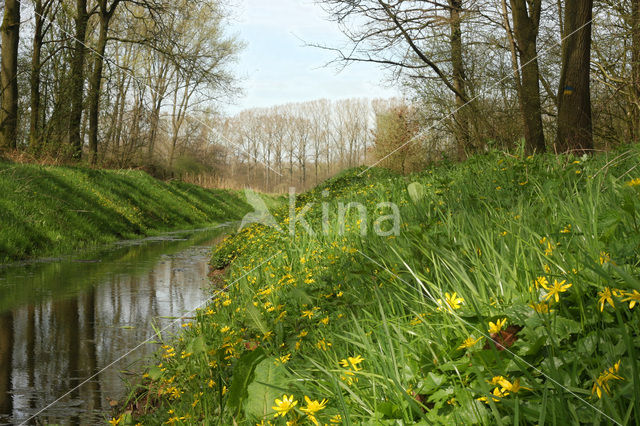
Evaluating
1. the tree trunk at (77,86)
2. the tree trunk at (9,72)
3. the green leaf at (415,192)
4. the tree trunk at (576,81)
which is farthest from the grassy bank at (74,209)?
the tree trunk at (576,81)

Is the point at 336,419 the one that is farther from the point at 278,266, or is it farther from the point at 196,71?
the point at 196,71

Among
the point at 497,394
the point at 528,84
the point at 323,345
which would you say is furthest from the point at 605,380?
the point at 528,84

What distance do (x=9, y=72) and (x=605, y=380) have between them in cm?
1505

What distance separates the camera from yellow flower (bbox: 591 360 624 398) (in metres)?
1.22

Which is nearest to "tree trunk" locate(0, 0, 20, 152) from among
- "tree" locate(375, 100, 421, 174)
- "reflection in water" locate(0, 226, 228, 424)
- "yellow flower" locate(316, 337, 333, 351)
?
"reflection in water" locate(0, 226, 228, 424)

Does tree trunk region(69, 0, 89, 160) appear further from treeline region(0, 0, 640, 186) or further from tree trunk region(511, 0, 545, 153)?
tree trunk region(511, 0, 545, 153)

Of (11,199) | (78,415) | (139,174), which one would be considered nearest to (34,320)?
(78,415)

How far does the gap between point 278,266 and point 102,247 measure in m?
6.05

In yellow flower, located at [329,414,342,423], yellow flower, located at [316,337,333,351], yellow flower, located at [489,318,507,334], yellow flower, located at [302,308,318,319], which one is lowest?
yellow flower, located at [329,414,342,423]

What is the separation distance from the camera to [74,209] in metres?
9.77

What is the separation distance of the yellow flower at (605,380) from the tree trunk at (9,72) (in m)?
14.3

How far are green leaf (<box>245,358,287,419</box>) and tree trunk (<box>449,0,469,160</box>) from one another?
9.45 meters

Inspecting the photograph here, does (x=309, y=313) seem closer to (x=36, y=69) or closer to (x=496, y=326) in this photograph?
(x=496, y=326)

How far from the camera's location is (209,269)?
24.5 ft
